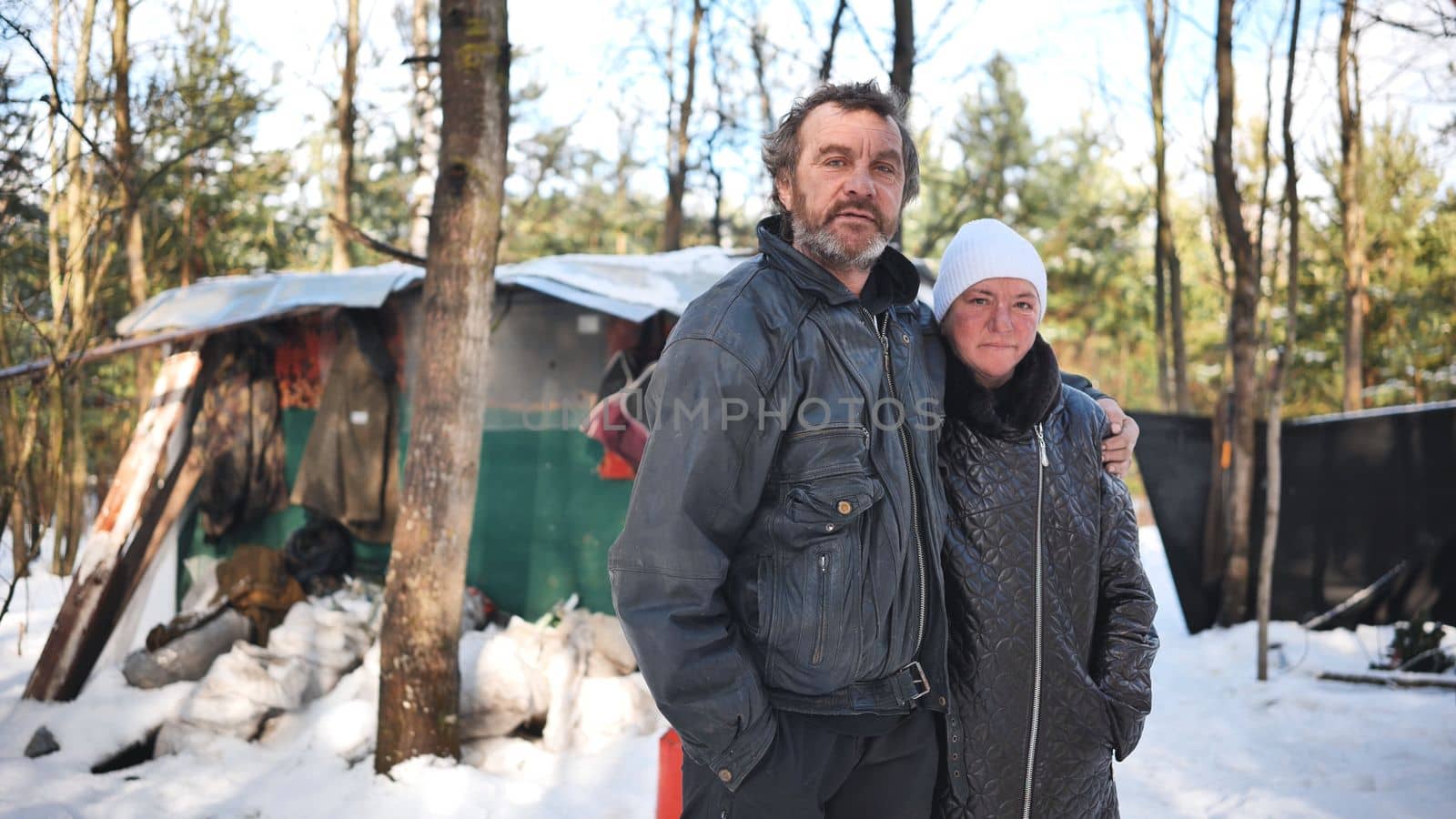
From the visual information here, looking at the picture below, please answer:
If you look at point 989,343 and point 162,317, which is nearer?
point 989,343

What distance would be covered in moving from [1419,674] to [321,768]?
5.69m

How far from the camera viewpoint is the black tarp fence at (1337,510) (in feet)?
20.0

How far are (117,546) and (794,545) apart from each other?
5186 millimetres

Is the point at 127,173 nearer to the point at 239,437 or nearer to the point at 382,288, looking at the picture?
the point at 239,437

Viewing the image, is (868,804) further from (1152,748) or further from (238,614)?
(238,614)

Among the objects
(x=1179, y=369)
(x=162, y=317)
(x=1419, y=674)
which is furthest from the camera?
(x=1179, y=369)

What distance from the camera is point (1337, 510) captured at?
645cm

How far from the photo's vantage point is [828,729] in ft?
5.31

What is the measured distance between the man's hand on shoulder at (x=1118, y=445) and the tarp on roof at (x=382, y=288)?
3279 millimetres

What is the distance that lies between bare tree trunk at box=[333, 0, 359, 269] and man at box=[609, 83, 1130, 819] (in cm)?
1062

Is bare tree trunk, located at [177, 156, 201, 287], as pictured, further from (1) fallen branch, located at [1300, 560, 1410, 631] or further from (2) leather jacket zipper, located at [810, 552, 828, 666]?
(1) fallen branch, located at [1300, 560, 1410, 631]

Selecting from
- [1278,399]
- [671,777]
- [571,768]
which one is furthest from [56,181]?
[1278,399]

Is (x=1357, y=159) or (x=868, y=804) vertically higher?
(x=1357, y=159)

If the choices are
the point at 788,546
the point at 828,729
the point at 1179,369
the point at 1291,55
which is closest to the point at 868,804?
the point at 828,729
